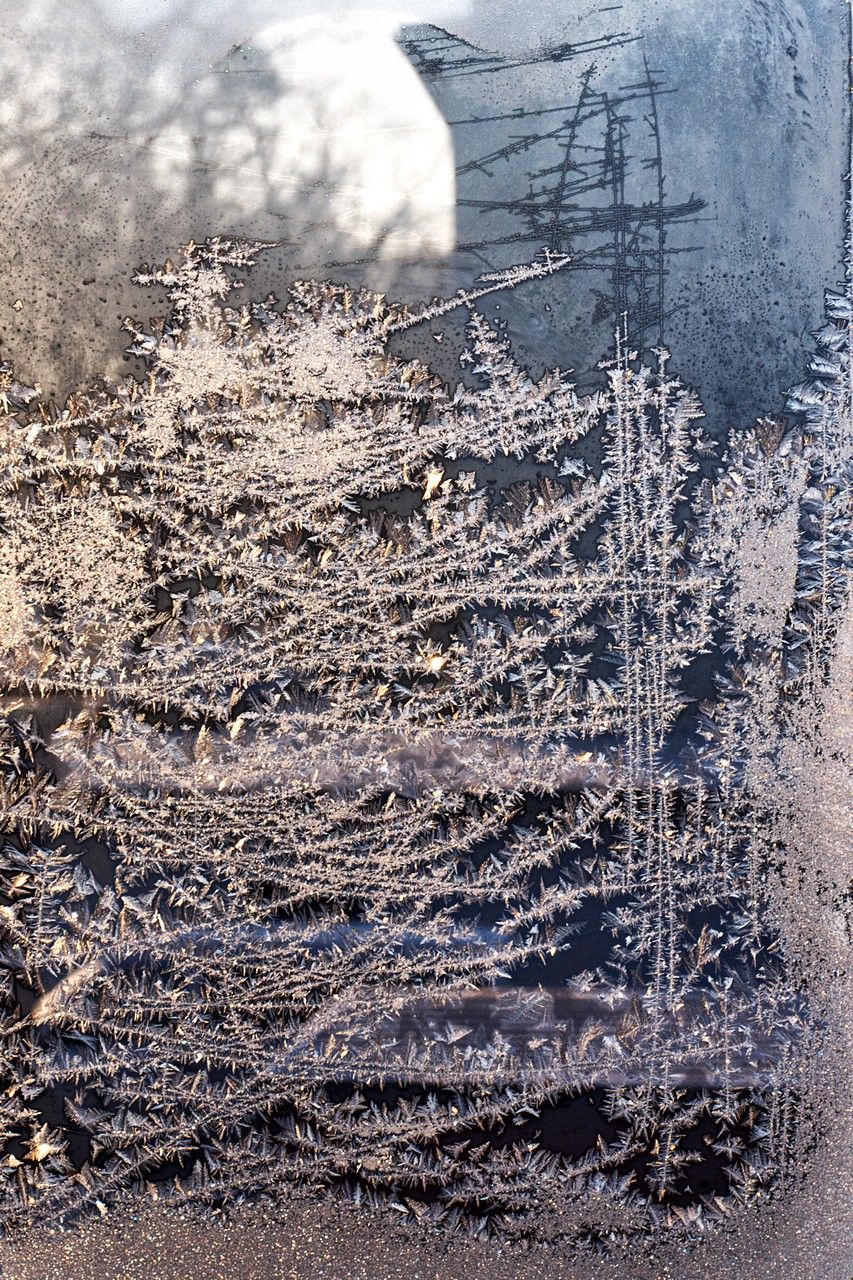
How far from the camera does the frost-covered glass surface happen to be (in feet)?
4.28

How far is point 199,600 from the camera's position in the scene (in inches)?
52.2

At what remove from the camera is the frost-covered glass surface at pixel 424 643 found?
131cm

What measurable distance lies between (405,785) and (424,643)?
322mm

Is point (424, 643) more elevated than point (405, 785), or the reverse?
point (424, 643)

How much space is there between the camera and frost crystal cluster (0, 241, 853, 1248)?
130 centimetres

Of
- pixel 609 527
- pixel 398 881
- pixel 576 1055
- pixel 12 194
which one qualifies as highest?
pixel 12 194

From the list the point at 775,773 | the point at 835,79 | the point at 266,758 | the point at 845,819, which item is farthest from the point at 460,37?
the point at 845,819

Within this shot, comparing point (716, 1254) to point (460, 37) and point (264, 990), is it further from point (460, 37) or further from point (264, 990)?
point (460, 37)

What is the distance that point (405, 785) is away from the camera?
51.9 inches

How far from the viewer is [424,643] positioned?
4.34ft

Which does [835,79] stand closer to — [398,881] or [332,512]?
[332,512]

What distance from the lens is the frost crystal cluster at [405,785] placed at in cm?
130

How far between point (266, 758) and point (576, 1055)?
0.96 metres

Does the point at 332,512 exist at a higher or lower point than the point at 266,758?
higher
